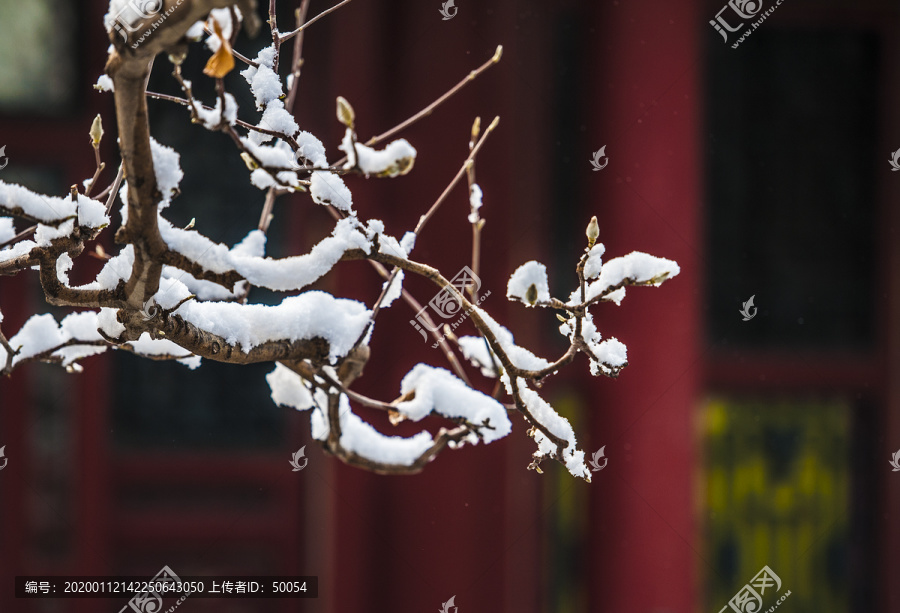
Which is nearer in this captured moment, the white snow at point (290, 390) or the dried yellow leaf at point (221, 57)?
the dried yellow leaf at point (221, 57)

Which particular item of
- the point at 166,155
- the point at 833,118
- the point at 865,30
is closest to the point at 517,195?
the point at 833,118

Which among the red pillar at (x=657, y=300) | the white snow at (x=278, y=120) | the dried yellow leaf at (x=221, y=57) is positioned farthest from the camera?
the red pillar at (x=657, y=300)

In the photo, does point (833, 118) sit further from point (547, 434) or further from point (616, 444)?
point (547, 434)

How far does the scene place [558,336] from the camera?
11.0 feet

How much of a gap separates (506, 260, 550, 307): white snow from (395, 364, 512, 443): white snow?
26 cm

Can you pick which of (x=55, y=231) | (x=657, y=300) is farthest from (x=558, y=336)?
(x=55, y=231)

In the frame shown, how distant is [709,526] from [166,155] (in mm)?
3377

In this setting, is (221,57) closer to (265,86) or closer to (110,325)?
(265,86)

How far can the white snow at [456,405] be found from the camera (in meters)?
1.12
